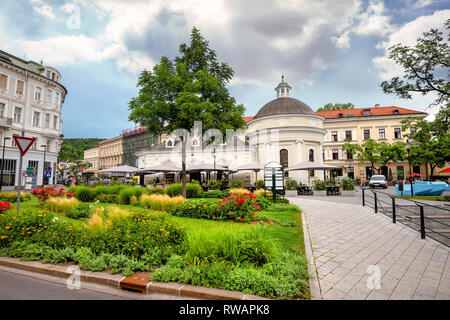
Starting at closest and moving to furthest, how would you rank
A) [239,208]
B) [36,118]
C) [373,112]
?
[239,208] < [36,118] < [373,112]

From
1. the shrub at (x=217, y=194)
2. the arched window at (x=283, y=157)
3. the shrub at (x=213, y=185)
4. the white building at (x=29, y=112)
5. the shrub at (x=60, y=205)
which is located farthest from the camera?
the arched window at (x=283, y=157)

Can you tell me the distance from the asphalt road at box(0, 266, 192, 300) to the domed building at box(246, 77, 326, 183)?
2973cm

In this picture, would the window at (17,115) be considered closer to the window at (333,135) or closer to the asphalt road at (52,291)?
the asphalt road at (52,291)

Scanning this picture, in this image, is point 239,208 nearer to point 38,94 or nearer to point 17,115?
point 17,115

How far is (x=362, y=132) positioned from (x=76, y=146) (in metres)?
102

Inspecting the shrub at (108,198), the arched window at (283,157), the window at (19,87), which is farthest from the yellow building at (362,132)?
the window at (19,87)

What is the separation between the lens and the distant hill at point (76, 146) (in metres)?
79.4

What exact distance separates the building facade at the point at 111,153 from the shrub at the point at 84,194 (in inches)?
2446

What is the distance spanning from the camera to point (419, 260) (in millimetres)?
4965

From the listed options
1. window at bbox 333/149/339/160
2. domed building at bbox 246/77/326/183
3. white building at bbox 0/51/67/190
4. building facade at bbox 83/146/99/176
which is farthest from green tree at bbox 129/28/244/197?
building facade at bbox 83/146/99/176

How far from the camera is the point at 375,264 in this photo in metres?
4.65

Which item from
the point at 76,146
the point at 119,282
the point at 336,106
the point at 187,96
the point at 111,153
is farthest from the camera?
the point at 76,146

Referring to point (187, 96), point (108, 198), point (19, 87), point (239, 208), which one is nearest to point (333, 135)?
point (187, 96)

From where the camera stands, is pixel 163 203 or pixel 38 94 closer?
pixel 163 203
